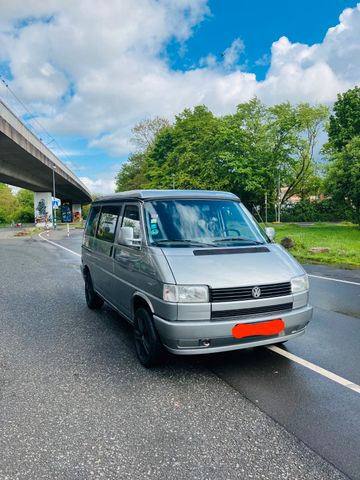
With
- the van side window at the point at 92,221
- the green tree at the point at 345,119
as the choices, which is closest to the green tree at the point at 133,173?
the green tree at the point at 345,119

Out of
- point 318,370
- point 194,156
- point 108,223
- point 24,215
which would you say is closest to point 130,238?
point 108,223

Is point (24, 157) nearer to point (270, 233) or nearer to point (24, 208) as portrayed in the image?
point (270, 233)

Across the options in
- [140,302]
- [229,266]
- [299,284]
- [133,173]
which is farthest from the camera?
[133,173]

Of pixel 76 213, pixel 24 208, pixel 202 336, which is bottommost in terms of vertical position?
pixel 202 336

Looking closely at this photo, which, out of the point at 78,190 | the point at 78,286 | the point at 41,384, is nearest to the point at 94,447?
the point at 41,384

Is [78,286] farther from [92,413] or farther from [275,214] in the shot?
[275,214]

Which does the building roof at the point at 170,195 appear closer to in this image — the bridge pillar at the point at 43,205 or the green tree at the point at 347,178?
the green tree at the point at 347,178

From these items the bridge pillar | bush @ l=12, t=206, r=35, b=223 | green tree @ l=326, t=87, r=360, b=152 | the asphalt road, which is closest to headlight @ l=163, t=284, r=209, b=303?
the asphalt road

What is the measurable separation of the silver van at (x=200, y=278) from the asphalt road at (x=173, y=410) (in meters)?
0.41

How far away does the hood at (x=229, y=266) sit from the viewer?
3.67 meters

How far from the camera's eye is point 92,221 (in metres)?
6.68

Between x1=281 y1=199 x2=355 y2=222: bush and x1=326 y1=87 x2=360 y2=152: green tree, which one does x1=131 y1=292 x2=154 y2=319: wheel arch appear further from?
x1=281 y1=199 x2=355 y2=222: bush

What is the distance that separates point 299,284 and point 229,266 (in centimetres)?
80

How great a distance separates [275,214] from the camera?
4841 cm
